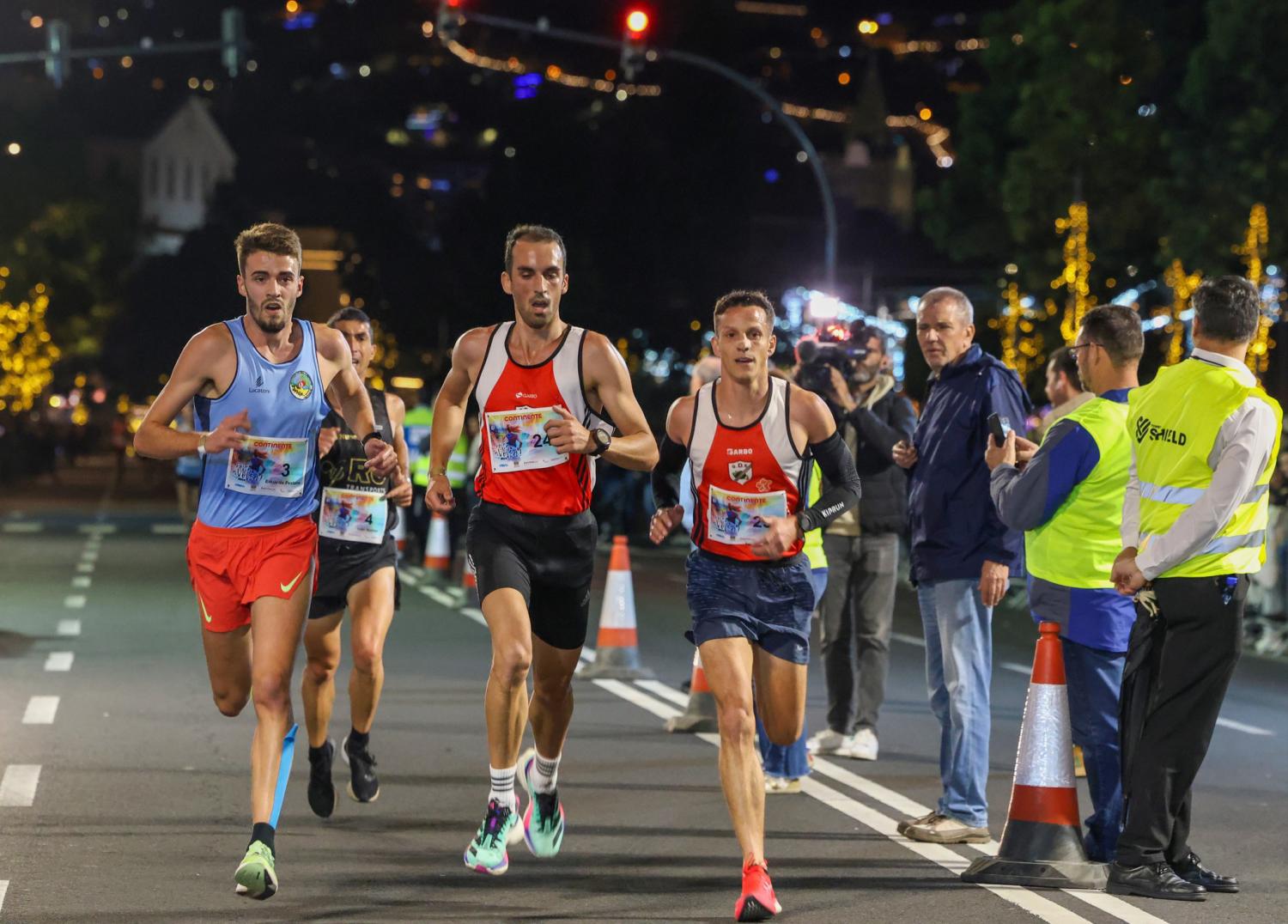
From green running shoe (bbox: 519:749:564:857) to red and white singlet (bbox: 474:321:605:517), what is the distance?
3.51ft

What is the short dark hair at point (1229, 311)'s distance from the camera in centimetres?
783

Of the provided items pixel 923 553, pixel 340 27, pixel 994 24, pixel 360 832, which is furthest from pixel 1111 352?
pixel 340 27

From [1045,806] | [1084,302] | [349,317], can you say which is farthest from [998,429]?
[1084,302]

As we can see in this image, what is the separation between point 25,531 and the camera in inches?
1323

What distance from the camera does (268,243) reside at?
785 centimetres

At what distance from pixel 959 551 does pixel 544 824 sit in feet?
6.43

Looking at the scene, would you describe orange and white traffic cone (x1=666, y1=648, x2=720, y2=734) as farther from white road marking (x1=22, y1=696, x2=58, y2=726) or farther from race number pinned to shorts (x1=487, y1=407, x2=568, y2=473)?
race number pinned to shorts (x1=487, y1=407, x2=568, y2=473)

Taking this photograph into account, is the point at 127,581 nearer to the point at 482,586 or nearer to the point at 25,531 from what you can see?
the point at 25,531

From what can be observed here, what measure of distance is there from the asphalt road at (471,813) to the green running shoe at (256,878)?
4.8 inches

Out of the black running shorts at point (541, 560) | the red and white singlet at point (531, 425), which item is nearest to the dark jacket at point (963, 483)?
the black running shorts at point (541, 560)

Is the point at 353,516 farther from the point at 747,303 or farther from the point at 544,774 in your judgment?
the point at 747,303

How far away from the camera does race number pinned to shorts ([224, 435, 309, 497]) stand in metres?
7.81

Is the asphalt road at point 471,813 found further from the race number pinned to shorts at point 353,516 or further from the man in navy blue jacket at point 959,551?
the race number pinned to shorts at point 353,516

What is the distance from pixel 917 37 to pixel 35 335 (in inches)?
1285
